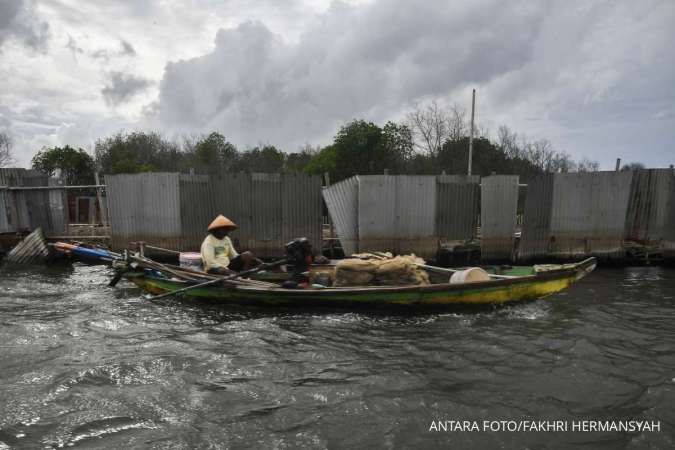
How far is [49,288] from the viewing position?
32.4ft

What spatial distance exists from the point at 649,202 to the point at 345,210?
8462mm

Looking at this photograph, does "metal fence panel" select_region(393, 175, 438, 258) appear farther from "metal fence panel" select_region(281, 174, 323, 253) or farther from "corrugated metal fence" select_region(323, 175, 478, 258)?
"metal fence panel" select_region(281, 174, 323, 253)

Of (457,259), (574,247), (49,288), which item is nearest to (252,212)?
(49,288)

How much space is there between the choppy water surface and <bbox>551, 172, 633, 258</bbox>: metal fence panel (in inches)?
145

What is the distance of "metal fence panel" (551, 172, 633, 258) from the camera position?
11.6 m

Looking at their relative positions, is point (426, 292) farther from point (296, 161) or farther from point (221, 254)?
point (296, 161)

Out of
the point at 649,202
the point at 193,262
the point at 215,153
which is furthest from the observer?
the point at 215,153

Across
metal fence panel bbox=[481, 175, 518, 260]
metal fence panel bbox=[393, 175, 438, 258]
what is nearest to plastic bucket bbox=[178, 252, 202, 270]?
metal fence panel bbox=[393, 175, 438, 258]

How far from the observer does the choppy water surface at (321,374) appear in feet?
13.2

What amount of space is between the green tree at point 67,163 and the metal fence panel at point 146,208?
770 inches

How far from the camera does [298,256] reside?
7.71 meters

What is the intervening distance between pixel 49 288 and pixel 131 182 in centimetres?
353

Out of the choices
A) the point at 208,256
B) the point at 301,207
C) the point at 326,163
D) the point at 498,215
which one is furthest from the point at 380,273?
the point at 326,163

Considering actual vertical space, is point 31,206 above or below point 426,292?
above
